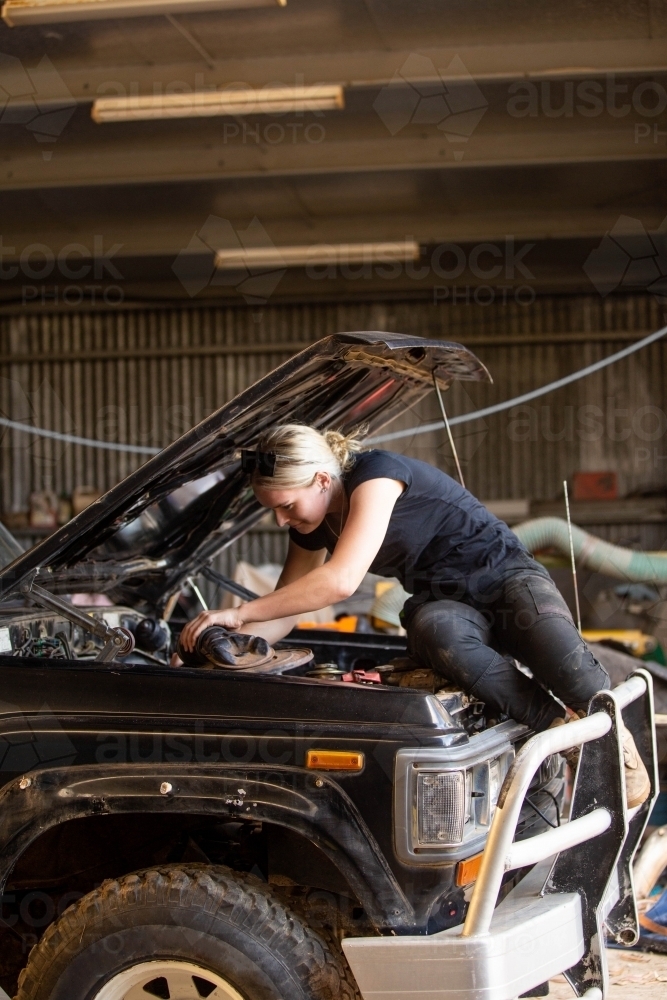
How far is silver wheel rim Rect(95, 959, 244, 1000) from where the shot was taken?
98.7 inches

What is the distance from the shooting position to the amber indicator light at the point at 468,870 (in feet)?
8.36

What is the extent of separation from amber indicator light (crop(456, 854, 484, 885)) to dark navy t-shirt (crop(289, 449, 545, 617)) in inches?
37.3

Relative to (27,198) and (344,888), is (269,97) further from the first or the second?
(344,888)

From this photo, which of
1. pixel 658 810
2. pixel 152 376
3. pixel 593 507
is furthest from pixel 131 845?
pixel 152 376

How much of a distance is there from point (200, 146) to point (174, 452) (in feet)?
22.9

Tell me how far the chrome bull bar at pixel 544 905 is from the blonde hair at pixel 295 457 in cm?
113

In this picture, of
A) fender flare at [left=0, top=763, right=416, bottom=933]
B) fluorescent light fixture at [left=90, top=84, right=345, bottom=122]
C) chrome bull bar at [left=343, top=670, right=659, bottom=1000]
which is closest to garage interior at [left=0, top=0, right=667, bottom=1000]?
fluorescent light fixture at [left=90, top=84, right=345, bottom=122]

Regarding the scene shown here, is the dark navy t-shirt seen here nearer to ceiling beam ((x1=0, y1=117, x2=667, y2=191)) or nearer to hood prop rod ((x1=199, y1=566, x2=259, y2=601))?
hood prop rod ((x1=199, y1=566, x2=259, y2=601))

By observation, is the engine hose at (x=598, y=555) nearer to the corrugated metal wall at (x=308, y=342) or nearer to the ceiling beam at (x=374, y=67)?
the corrugated metal wall at (x=308, y=342)

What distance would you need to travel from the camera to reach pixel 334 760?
2551mm

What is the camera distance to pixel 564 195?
1022 cm

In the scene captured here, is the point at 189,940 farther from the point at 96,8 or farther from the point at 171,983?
the point at 96,8

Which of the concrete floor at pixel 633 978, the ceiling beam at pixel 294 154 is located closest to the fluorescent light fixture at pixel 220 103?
the ceiling beam at pixel 294 154

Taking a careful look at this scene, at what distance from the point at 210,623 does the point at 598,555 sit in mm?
7238
